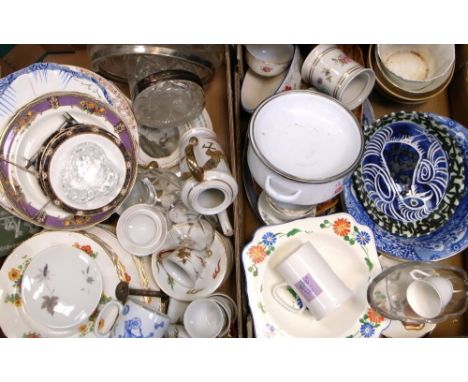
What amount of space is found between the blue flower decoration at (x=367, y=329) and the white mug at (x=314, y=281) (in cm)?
5

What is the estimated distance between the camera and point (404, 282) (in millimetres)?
687

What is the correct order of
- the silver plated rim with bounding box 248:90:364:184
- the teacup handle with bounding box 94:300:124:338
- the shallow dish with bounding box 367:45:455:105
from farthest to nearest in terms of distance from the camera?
1. the shallow dish with bounding box 367:45:455:105
2. the teacup handle with bounding box 94:300:124:338
3. the silver plated rim with bounding box 248:90:364:184

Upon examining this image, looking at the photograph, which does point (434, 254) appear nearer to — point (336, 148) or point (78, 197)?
point (336, 148)

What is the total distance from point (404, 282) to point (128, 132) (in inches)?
20.2

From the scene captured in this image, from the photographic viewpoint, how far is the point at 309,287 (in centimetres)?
66

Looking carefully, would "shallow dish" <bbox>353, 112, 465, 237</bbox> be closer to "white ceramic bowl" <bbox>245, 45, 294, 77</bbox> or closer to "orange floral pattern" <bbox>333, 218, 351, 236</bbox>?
"orange floral pattern" <bbox>333, 218, 351, 236</bbox>

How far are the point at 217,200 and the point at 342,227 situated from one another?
8.2 inches

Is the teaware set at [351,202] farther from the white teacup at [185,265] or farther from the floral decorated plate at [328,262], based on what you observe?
the white teacup at [185,265]

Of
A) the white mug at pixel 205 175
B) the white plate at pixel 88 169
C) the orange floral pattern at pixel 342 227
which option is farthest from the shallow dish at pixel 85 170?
the orange floral pattern at pixel 342 227

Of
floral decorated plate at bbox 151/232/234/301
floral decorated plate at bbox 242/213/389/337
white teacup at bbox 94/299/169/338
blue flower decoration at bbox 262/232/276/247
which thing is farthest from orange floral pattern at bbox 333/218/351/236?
white teacup at bbox 94/299/169/338

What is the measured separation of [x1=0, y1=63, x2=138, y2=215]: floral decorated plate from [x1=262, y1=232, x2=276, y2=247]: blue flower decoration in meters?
0.29

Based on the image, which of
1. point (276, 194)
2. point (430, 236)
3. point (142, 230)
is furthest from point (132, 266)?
point (430, 236)

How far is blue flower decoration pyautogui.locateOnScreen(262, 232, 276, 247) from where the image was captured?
705mm

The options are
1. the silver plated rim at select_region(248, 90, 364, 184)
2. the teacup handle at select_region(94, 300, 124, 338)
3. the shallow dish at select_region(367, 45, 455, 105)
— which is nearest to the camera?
the silver plated rim at select_region(248, 90, 364, 184)
